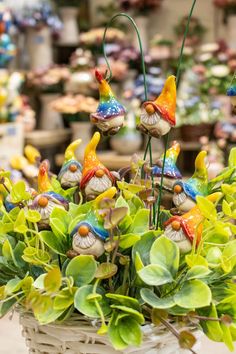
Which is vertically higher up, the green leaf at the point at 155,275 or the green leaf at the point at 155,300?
the green leaf at the point at 155,275

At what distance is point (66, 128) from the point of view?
13.5ft

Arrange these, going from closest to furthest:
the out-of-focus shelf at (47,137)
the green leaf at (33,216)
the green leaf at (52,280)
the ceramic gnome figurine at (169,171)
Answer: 1. the green leaf at (52,280)
2. the green leaf at (33,216)
3. the ceramic gnome figurine at (169,171)
4. the out-of-focus shelf at (47,137)

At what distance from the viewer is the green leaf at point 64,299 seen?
2.39 feet

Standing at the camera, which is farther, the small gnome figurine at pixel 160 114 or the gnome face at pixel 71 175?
the gnome face at pixel 71 175

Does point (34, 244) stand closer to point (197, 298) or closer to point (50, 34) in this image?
point (197, 298)

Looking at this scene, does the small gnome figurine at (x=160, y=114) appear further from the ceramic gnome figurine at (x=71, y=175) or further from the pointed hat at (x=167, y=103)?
the ceramic gnome figurine at (x=71, y=175)

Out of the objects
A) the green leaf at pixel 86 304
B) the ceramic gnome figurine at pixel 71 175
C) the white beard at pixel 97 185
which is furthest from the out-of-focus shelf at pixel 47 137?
the green leaf at pixel 86 304

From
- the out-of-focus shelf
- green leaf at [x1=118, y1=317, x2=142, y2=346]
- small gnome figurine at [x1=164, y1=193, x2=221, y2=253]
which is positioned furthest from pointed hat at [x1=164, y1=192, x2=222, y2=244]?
the out-of-focus shelf

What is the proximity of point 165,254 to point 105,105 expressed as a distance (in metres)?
0.22

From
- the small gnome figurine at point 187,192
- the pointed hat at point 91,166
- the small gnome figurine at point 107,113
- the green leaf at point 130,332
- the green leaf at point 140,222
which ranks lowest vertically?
the green leaf at point 130,332

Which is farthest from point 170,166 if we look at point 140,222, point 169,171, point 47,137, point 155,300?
Result: point 47,137

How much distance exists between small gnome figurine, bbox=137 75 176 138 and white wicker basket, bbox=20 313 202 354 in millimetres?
217

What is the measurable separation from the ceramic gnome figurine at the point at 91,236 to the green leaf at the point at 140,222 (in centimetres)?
6

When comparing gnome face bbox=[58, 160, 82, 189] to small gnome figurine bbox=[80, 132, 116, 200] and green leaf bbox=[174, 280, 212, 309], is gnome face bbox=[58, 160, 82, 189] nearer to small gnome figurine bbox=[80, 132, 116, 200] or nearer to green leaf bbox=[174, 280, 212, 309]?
small gnome figurine bbox=[80, 132, 116, 200]
